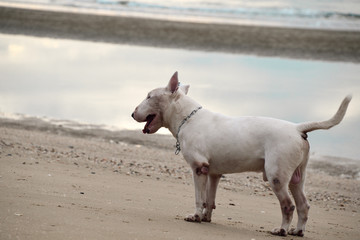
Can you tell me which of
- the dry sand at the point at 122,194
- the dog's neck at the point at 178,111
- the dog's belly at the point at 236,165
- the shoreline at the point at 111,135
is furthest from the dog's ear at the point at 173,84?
the shoreline at the point at 111,135

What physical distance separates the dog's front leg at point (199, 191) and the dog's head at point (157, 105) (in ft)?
3.05

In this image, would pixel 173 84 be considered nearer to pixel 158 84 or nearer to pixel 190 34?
pixel 158 84

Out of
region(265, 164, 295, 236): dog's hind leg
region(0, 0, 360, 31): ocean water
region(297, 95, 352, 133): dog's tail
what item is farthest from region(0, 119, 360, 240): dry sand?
region(0, 0, 360, 31): ocean water

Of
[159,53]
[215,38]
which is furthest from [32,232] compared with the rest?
[215,38]

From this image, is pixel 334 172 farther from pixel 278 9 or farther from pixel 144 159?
pixel 278 9

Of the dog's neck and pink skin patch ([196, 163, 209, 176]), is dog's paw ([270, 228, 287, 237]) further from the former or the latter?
the dog's neck

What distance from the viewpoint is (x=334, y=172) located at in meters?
14.1

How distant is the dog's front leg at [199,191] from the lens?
874 centimetres

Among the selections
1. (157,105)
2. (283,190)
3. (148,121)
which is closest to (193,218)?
(283,190)

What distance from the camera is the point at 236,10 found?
2010 inches

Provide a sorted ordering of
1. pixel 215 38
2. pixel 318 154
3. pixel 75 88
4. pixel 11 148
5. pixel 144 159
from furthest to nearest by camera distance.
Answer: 1. pixel 215 38
2. pixel 75 88
3. pixel 318 154
4. pixel 144 159
5. pixel 11 148

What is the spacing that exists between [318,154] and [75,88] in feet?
27.4

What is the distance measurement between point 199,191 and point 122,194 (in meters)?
1.65

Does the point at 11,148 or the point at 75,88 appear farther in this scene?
the point at 75,88
